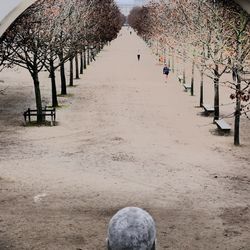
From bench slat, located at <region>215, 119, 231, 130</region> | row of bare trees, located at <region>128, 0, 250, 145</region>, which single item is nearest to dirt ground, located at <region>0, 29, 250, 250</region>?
bench slat, located at <region>215, 119, 231, 130</region>

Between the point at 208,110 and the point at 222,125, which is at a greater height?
the point at 208,110

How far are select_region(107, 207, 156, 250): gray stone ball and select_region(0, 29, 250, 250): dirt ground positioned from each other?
479 cm

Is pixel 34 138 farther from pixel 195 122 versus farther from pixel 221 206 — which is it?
pixel 221 206

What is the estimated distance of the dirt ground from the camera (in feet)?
38.7

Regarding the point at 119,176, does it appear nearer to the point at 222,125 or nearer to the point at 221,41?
the point at 221,41

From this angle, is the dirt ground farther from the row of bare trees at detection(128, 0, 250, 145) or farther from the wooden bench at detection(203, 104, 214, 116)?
the row of bare trees at detection(128, 0, 250, 145)

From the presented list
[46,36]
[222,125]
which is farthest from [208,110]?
[46,36]

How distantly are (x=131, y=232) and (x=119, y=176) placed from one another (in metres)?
10.2

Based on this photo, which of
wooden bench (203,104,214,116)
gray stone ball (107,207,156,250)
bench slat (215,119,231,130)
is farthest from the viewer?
wooden bench (203,104,214,116)

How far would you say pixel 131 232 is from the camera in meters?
6.22

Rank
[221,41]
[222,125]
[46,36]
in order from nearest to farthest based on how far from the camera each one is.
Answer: [221,41] < [222,125] < [46,36]

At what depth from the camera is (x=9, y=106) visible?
29141 millimetres

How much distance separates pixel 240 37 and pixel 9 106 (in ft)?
47.4

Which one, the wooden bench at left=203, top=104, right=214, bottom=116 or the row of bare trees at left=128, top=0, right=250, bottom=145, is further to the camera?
the wooden bench at left=203, top=104, right=214, bottom=116
